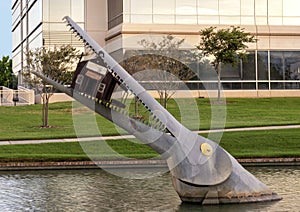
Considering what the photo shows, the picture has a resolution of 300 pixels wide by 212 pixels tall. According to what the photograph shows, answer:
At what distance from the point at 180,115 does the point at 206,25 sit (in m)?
14.0

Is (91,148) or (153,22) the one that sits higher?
(153,22)

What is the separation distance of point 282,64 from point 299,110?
31.9 feet

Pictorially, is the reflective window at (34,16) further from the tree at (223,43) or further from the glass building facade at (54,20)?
the tree at (223,43)

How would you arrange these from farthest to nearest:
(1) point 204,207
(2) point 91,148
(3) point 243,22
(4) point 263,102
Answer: (3) point 243,22
(4) point 263,102
(2) point 91,148
(1) point 204,207

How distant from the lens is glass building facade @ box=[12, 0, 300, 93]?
169ft

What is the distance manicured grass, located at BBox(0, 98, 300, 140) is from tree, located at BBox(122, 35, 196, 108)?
5.12ft

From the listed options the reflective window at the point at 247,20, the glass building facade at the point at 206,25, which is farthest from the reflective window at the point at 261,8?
the reflective window at the point at 247,20

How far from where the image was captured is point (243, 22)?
174ft

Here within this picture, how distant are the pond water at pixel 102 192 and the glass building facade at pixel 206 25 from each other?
29906 mm

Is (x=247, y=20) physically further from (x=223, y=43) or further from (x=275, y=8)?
(x=223, y=43)

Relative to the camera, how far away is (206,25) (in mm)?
51906

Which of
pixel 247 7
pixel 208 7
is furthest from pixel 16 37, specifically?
pixel 247 7

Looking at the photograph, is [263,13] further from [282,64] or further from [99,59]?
[99,59]

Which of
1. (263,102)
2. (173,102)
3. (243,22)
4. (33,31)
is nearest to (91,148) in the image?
(173,102)
